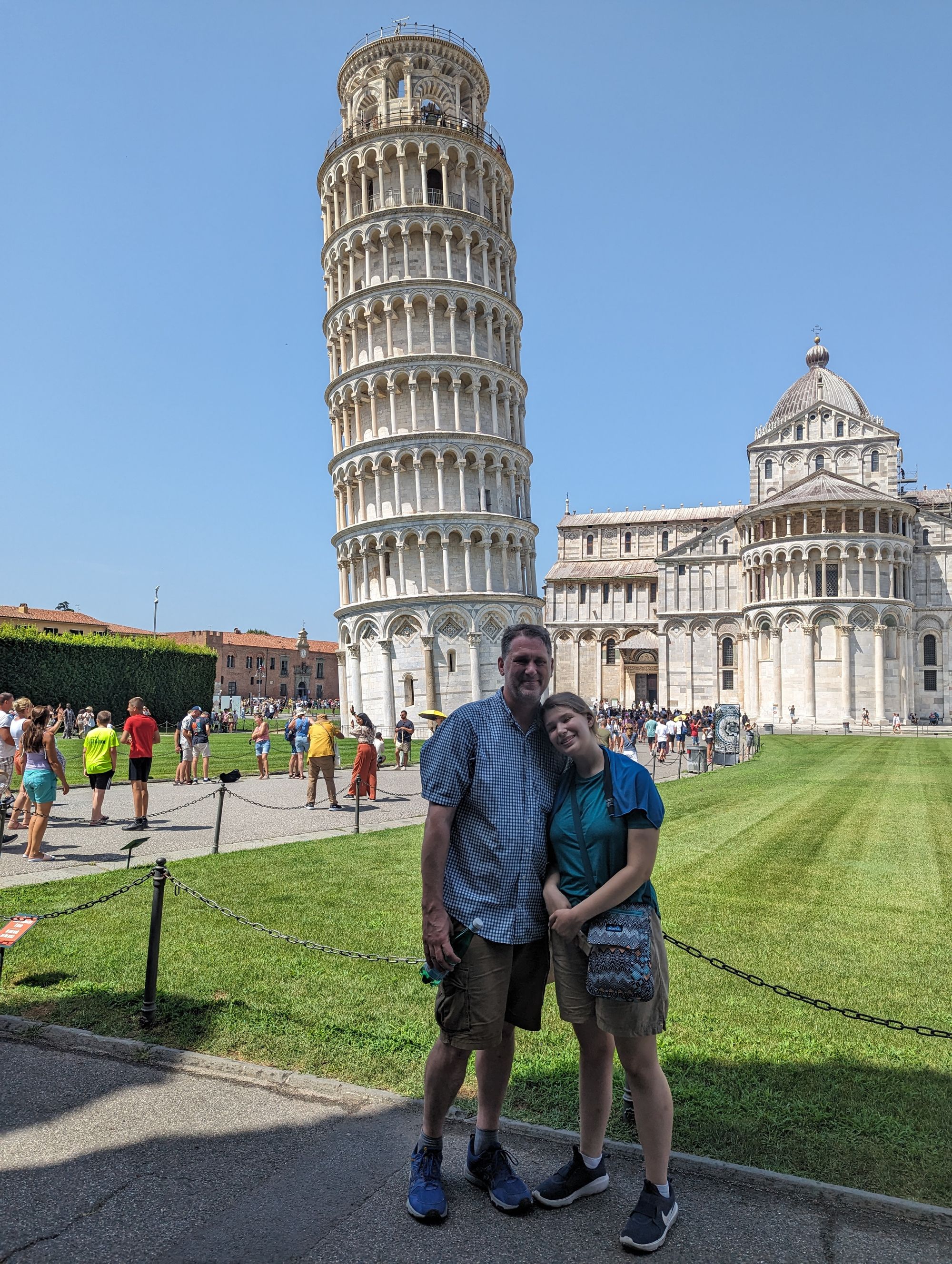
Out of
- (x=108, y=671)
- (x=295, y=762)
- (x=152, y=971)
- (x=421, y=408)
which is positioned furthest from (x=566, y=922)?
(x=108, y=671)

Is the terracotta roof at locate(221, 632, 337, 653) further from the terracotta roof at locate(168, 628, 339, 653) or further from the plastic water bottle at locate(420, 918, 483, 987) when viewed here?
the plastic water bottle at locate(420, 918, 483, 987)

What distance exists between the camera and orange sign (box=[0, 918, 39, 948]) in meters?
6.15

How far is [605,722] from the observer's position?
37156 millimetres

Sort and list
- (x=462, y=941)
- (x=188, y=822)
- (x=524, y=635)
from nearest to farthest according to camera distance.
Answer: (x=462, y=941)
(x=524, y=635)
(x=188, y=822)

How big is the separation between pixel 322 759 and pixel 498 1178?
13824 mm

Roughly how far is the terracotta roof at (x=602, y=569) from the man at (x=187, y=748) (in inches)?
2404

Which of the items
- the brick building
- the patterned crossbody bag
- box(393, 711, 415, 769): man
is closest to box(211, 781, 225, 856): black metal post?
the patterned crossbody bag

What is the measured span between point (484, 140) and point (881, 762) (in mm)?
40294

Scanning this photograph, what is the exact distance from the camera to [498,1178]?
3.84 meters

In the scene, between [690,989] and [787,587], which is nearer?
[690,989]

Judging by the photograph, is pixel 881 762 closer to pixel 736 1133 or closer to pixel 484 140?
pixel 736 1133

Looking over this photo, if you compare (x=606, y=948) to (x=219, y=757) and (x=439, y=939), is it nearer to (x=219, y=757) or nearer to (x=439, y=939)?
(x=439, y=939)

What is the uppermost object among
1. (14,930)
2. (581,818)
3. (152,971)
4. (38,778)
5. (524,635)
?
(524,635)

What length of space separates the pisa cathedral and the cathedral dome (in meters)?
0.17
